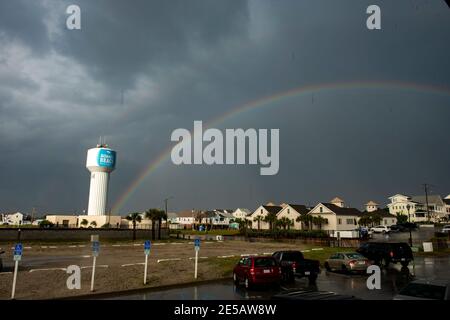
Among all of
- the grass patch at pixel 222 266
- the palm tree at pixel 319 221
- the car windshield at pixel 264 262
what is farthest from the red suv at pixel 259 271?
the palm tree at pixel 319 221

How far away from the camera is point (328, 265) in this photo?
2506 cm

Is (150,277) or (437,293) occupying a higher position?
(437,293)

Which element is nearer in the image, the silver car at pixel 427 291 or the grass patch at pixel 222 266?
the silver car at pixel 427 291

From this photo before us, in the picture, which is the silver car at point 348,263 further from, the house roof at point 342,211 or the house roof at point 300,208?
the house roof at point 300,208

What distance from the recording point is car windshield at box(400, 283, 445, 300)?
367 inches

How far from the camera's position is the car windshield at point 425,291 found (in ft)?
30.6

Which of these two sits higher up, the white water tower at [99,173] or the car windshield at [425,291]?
the white water tower at [99,173]

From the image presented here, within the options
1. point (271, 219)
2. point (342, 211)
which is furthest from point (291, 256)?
point (271, 219)

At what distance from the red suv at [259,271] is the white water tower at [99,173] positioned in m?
118

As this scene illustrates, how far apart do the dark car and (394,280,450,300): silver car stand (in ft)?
61.6
